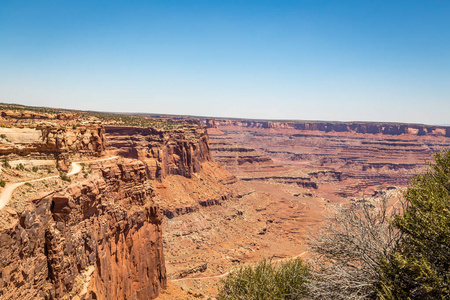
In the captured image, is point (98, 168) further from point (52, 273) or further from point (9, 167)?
point (52, 273)

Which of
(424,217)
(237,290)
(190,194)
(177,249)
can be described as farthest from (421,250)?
(190,194)

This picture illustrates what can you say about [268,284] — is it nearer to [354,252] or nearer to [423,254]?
[354,252]

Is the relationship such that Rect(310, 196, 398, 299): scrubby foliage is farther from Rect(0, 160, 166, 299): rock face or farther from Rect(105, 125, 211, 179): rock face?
Rect(105, 125, 211, 179): rock face

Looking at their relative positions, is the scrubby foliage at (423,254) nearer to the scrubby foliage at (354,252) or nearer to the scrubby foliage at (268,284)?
the scrubby foliage at (354,252)

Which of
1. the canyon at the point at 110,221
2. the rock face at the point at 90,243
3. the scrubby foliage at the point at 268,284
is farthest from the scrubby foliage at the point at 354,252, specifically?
the rock face at the point at 90,243

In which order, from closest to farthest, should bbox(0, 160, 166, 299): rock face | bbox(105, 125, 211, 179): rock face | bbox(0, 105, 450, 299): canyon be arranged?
bbox(0, 160, 166, 299): rock face → bbox(0, 105, 450, 299): canyon → bbox(105, 125, 211, 179): rock face

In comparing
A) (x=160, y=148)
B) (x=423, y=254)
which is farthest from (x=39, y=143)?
(x=160, y=148)

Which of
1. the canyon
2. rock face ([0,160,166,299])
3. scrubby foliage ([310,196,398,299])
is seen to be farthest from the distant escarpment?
scrubby foliage ([310,196,398,299])
